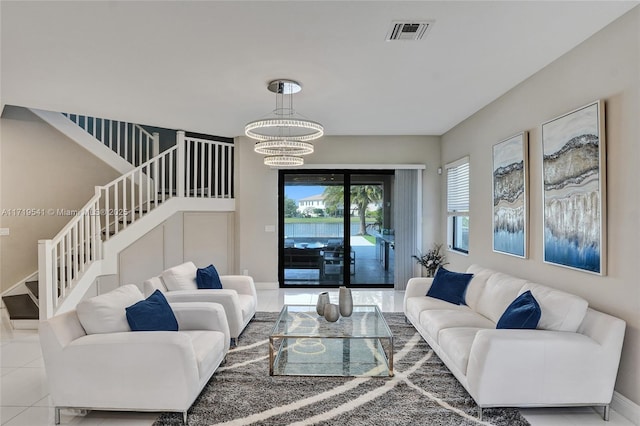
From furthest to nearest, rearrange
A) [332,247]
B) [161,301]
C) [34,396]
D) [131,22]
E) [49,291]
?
[332,247] → [49,291] → [161,301] → [34,396] → [131,22]

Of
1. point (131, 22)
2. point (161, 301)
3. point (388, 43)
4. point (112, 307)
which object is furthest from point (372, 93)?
point (112, 307)

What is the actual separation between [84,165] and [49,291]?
9.08ft

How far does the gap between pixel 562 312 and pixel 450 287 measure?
1.58m

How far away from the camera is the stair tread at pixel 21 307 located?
459 centimetres

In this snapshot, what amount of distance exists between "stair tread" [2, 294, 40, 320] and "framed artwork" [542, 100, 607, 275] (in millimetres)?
5909

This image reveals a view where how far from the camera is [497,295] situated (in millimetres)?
3525

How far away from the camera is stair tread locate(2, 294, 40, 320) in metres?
4.59

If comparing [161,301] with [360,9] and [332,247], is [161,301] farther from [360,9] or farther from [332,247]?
[332,247]

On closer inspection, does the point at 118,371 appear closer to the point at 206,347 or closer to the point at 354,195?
the point at 206,347

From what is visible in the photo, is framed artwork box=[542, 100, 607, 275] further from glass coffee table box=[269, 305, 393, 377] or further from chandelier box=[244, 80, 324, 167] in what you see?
chandelier box=[244, 80, 324, 167]

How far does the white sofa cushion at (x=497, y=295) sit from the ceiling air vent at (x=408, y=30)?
2.37 metres

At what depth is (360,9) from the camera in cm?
247

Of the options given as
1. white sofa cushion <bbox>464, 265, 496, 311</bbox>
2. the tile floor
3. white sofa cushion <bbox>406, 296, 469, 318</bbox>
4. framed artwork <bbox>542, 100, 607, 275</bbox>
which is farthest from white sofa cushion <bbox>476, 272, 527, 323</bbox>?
the tile floor

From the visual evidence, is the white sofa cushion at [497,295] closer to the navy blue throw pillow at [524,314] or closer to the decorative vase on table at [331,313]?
the navy blue throw pillow at [524,314]
